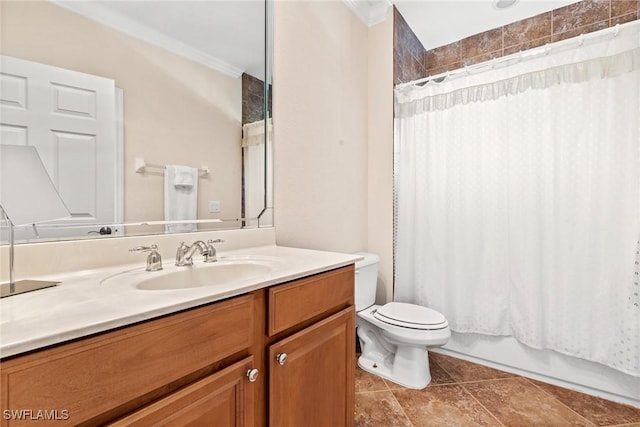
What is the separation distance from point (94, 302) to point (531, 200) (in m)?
2.13

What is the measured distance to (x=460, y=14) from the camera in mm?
2262

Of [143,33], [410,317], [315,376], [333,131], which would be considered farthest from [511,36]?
[315,376]

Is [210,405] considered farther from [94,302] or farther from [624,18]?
[624,18]

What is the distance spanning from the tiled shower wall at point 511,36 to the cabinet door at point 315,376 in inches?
75.8

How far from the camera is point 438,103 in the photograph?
2119 mm

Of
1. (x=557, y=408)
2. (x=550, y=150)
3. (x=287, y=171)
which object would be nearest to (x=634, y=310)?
(x=557, y=408)

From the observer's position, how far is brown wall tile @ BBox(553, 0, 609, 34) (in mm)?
2064

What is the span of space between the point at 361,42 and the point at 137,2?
1606 mm

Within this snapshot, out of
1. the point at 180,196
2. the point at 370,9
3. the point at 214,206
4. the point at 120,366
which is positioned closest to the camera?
the point at 120,366

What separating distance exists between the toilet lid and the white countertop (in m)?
0.93

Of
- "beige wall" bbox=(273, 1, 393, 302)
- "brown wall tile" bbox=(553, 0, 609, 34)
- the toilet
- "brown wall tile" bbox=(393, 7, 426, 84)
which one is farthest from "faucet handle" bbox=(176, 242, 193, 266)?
"brown wall tile" bbox=(553, 0, 609, 34)

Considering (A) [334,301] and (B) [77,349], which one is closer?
(B) [77,349]

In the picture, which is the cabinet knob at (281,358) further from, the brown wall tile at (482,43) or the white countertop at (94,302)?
the brown wall tile at (482,43)

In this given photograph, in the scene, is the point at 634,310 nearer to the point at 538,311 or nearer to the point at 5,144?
the point at 538,311
